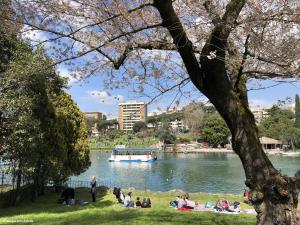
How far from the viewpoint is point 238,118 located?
8312mm

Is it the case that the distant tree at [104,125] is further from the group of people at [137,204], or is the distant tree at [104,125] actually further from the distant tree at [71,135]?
the group of people at [137,204]

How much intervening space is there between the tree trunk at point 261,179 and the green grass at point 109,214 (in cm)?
465

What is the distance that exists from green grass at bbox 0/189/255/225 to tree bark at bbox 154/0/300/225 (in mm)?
4699

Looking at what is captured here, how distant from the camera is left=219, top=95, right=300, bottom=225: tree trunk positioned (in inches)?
312

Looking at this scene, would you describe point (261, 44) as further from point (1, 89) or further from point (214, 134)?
point (214, 134)

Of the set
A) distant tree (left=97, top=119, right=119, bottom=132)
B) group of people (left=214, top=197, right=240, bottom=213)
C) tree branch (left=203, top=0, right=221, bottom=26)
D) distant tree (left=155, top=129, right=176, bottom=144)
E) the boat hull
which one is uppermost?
distant tree (left=97, top=119, right=119, bottom=132)

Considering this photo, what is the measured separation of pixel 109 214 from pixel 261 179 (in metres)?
8.39

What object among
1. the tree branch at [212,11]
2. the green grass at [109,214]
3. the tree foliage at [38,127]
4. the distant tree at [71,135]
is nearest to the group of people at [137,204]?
the green grass at [109,214]

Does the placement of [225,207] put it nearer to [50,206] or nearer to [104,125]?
[50,206]

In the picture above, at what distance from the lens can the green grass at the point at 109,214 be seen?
43.0 ft

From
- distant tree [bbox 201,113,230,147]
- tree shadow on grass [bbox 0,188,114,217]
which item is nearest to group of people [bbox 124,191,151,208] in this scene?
tree shadow on grass [bbox 0,188,114,217]

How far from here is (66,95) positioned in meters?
25.5

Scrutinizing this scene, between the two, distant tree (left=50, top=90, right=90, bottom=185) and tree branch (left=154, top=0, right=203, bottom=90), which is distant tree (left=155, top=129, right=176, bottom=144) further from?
tree branch (left=154, top=0, right=203, bottom=90)

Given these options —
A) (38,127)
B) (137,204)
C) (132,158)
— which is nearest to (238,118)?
(137,204)
